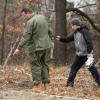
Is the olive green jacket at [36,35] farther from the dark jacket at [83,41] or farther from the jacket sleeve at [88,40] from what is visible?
the jacket sleeve at [88,40]

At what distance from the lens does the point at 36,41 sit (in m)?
11.3

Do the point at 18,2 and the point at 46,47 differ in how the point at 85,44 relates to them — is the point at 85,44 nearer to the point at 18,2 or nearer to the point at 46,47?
the point at 46,47

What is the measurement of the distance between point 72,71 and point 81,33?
1.05 metres

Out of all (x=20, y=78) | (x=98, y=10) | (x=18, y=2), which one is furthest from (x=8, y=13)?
(x=20, y=78)

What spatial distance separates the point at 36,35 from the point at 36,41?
0.15m

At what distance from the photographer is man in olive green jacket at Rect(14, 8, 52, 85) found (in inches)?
444

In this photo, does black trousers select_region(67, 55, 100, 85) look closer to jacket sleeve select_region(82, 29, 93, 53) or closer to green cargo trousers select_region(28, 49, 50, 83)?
jacket sleeve select_region(82, 29, 93, 53)

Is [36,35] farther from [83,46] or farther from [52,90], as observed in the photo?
[52,90]

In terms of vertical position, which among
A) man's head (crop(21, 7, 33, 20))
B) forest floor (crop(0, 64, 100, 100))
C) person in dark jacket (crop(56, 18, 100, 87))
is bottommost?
forest floor (crop(0, 64, 100, 100))

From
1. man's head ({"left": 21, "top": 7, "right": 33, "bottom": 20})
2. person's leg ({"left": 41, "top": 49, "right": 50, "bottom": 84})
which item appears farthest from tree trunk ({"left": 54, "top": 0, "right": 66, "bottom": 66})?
man's head ({"left": 21, "top": 7, "right": 33, "bottom": 20})

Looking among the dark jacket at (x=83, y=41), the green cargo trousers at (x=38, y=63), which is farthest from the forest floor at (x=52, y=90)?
the dark jacket at (x=83, y=41)

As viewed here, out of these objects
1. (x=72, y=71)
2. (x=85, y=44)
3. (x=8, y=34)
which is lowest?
(x=8, y=34)

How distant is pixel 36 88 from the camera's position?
10945mm

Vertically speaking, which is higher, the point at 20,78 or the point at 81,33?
the point at 81,33
